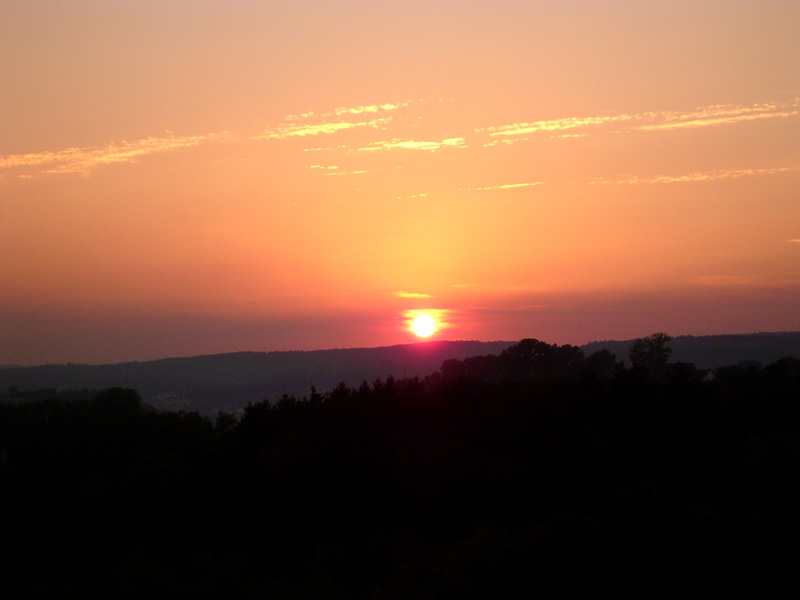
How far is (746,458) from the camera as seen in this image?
48.6 m

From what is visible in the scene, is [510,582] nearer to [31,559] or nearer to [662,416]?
[662,416]

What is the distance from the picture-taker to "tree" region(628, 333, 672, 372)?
463ft

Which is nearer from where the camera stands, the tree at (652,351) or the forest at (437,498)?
the forest at (437,498)

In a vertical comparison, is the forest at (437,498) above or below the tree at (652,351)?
below

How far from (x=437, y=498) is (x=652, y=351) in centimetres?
10776

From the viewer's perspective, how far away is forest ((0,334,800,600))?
28578mm

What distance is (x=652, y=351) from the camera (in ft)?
472

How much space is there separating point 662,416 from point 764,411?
15.1 meters

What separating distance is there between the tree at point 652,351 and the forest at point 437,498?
71.4 metres

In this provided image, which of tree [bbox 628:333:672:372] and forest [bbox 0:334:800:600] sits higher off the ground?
tree [bbox 628:333:672:372]

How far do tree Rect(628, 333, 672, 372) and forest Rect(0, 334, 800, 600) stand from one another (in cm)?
7141

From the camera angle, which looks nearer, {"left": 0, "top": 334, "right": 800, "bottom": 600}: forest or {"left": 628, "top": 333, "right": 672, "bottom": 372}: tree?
{"left": 0, "top": 334, "right": 800, "bottom": 600}: forest

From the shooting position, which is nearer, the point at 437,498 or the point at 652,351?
the point at 437,498

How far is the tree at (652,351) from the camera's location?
14112 centimetres
